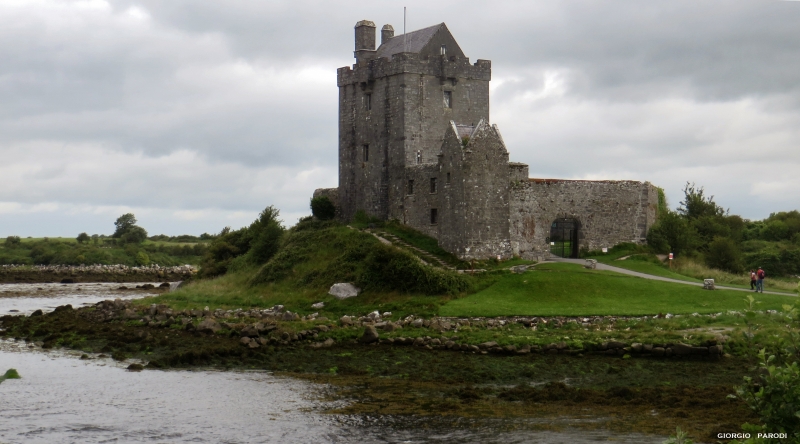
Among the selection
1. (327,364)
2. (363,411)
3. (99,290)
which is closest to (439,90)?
(327,364)

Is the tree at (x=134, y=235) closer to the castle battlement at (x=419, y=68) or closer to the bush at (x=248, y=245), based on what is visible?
the bush at (x=248, y=245)

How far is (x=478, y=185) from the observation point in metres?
38.9

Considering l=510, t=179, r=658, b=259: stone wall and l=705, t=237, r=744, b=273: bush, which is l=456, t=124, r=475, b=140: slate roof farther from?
l=705, t=237, r=744, b=273: bush

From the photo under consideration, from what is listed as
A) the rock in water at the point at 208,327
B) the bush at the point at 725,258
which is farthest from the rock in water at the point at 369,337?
the bush at the point at 725,258

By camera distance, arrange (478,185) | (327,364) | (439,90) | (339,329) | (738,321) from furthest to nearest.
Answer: (439,90), (478,185), (339,329), (738,321), (327,364)

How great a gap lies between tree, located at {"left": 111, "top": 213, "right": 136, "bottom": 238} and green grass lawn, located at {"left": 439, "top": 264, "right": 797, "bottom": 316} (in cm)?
9340

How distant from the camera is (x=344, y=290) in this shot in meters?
37.3

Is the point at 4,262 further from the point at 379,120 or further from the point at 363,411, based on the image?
the point at 363,411

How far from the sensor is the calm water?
17.6 m

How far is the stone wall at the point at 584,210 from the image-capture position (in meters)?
40.8

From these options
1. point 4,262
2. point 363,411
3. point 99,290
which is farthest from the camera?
point 4,262

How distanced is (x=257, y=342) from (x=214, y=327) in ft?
12.2

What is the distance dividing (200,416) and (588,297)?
58.8 feet

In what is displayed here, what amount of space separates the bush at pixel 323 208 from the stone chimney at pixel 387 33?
9.25 m
